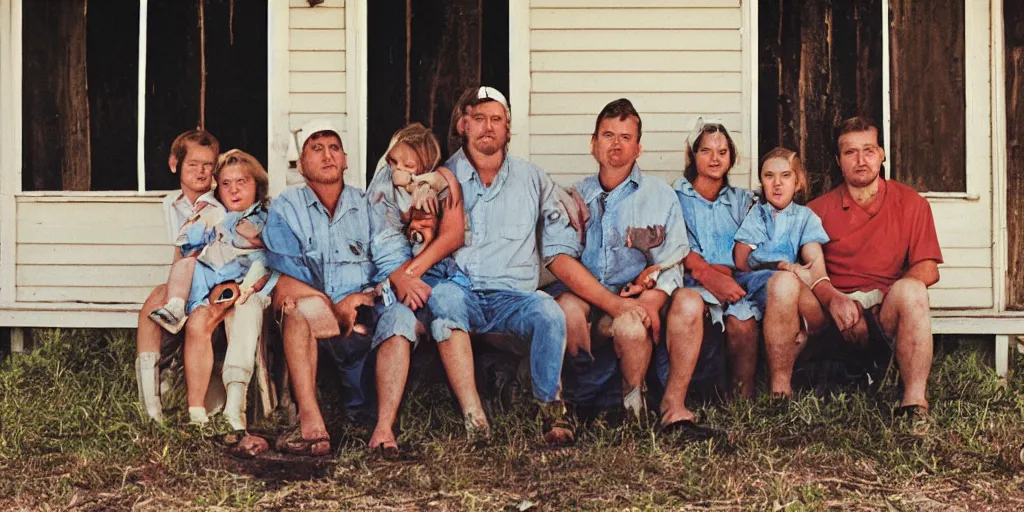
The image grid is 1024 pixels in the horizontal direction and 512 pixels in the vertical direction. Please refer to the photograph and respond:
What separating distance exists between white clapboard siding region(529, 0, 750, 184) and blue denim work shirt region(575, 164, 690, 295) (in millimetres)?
753

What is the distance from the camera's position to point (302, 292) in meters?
6.46

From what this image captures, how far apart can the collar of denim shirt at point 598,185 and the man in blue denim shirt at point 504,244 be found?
0.67 feet

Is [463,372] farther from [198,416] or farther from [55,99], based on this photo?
[55,99]

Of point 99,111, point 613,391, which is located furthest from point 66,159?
point 613,391

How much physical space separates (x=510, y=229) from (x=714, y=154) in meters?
1.17

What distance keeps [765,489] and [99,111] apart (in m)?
4.64

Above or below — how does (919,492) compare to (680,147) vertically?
below

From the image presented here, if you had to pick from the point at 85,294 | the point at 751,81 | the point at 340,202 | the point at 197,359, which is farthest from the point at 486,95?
the point at 85,294

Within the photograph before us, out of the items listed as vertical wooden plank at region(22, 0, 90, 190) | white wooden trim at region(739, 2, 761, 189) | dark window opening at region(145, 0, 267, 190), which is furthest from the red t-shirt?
vertical wooden plank at region(22, 0, 90, 190)

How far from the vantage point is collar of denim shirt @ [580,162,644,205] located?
6.78m

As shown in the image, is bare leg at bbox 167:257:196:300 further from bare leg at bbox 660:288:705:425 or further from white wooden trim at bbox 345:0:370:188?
bare leg at bbox 660:288:705:425

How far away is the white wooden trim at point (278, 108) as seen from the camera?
24.7ft

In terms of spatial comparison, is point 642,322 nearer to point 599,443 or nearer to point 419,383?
point 599,443

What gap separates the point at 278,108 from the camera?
754cm
